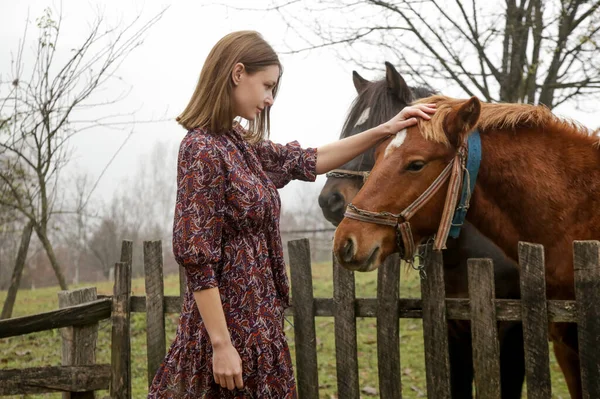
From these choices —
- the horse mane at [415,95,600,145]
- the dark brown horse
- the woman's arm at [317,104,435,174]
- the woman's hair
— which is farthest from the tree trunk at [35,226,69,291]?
the horse mane at [415,95,600,145]

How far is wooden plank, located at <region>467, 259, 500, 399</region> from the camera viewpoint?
9.03ft

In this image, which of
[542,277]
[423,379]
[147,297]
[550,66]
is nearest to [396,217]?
[542,277]

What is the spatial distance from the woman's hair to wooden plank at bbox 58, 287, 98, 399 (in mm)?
1780

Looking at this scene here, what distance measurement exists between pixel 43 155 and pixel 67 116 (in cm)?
59

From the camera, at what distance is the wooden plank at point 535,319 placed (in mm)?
2619

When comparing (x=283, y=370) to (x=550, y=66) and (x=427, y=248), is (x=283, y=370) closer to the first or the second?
(x=427, y=248)

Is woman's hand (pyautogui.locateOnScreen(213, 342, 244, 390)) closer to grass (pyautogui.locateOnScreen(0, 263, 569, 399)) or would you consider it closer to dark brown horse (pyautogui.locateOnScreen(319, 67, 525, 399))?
dark brown horse (pyautogui.locateOnScreen(319, 67, 525, 399))

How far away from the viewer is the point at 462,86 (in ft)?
21.7

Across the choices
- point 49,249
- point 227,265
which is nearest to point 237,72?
point 227,265

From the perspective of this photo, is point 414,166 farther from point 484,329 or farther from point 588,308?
point 588,308

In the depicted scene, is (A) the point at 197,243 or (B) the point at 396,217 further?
(B) the point at 396,217

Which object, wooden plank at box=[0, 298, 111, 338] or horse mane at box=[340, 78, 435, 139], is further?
horse mane at box=[340, 78, 435, 139]

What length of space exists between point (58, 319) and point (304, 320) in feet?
4.74

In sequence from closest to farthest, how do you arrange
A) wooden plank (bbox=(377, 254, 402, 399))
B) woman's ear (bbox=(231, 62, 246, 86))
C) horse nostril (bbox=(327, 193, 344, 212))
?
woman's ear (bbox=(231, 62, 246, 86)), wooden plank (bbox=(377, 254, 402, 399)), horse nostril (bbox=(327, 193, 344, 212))
